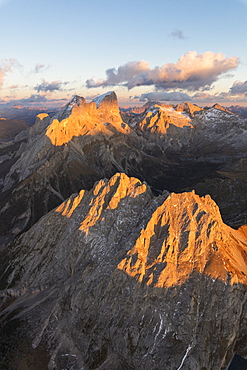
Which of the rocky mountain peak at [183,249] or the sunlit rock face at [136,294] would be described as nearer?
A: the sunlit rock face at [136,294]

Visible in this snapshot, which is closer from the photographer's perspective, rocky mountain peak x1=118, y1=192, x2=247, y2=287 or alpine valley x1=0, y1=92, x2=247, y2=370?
alpine valley x1=0, y1=92, x2=247, y2=370

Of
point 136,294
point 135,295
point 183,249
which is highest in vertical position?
point 183,249

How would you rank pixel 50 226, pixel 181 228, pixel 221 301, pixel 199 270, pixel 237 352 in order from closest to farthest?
pixel 237 352 → pixel 221 301 → pixel 199 270 → pixel 181 228 → pixel 50 226

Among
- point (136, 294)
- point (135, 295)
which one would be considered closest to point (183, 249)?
point (136, 294)

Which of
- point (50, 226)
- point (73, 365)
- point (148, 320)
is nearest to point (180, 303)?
point (148, 320)

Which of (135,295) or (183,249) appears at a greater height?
(183,249)

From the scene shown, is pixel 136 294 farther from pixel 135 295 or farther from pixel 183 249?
pixel 183 249

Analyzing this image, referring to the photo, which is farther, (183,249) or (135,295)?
(183,249)

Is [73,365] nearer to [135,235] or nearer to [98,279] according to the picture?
[98,279]
